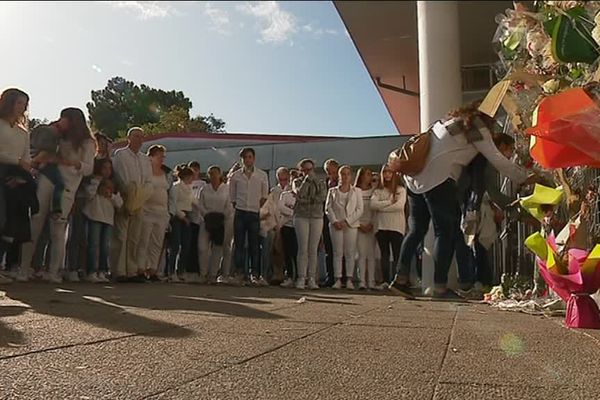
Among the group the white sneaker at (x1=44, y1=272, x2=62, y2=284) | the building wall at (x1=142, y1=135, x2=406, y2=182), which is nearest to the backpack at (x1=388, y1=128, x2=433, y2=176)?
the white sneaker at (x1=44, y1=272, x2=62, y2=284)

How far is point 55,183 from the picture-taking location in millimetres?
6781

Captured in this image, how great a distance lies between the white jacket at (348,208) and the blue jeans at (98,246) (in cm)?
273

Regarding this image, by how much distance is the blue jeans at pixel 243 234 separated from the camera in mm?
8641

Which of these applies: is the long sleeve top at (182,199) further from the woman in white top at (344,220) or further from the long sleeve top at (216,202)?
the woman in white top at (344,220)

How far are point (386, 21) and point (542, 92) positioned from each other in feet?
40.0

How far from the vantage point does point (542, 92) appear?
4.55 m

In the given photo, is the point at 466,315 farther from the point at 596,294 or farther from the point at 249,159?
the point at 249,159

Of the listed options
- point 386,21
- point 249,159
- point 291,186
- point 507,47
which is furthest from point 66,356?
point 386,21

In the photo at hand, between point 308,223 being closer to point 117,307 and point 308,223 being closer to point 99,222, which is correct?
point 99,222

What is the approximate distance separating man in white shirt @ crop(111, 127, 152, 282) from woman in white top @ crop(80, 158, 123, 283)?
234mm

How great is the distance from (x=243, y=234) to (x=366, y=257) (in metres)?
1.55

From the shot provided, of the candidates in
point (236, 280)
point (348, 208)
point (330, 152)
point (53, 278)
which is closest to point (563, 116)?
point (53, 278)

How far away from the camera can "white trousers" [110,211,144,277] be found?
7680 millimetres

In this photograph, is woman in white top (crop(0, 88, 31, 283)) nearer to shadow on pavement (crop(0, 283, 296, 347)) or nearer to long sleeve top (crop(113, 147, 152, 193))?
shadow on pavement (crop(0, 283, 296, 347))
